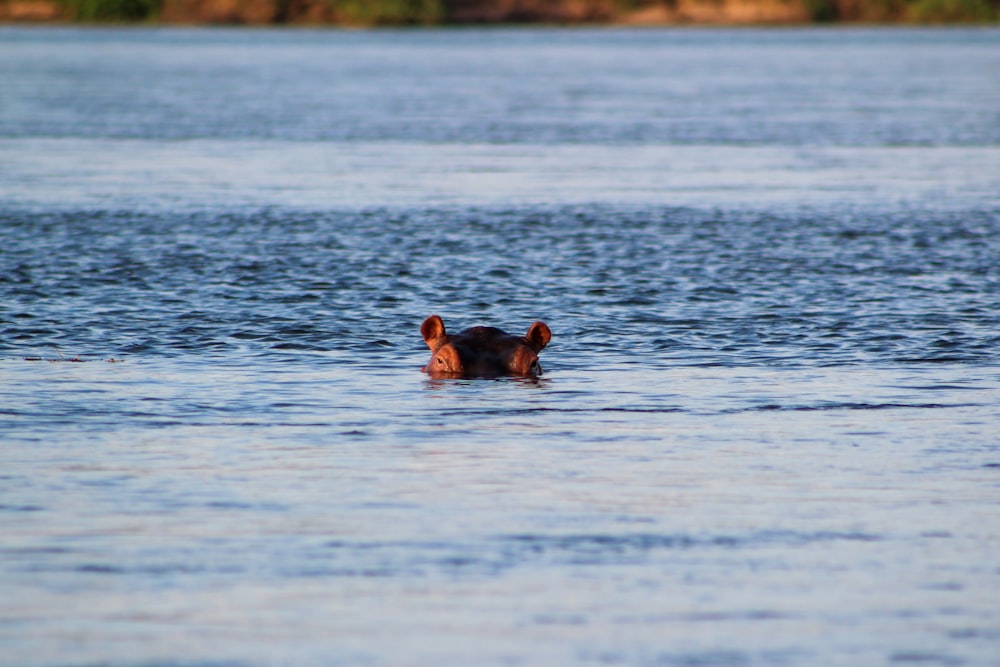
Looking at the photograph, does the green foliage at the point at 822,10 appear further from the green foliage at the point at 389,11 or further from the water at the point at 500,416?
the water at the point at 500,416

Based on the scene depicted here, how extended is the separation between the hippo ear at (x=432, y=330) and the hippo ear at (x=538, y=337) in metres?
0.68

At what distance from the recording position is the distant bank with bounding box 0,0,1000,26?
134375mm

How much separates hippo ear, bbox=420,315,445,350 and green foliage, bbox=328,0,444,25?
4777 inches

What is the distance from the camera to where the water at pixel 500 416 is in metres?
8.17

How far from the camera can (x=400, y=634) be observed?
25.9 feet

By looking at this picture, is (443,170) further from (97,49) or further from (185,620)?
(97,49)

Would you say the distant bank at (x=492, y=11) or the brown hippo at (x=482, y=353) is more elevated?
the brown hippo at (x=482, y=353)

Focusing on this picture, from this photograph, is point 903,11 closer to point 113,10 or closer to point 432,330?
point 113,10

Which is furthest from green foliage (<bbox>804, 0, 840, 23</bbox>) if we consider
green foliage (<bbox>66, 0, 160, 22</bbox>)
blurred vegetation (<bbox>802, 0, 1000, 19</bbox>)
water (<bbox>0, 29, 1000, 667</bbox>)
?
water (<bbox>0, 29, 1000, 667</bbox>)

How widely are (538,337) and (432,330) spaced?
83 centimetres

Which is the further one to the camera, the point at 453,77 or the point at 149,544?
the point at 453,77

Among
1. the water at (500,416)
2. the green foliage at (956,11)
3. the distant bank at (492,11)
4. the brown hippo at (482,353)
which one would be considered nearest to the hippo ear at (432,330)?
the brown hippo at (482,353)

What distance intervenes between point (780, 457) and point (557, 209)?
54.1ft

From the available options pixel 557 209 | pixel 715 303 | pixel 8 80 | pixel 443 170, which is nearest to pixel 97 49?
pixel 8 80
